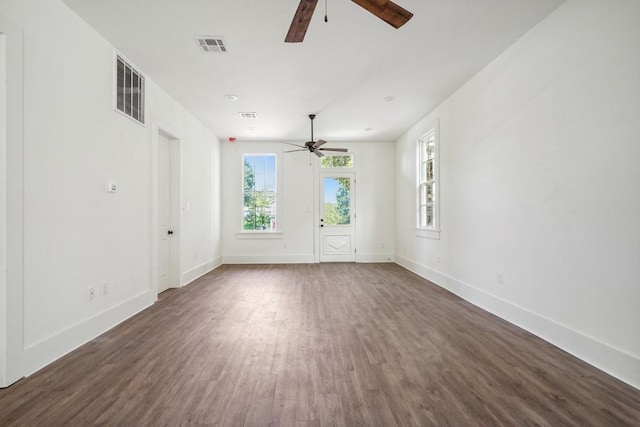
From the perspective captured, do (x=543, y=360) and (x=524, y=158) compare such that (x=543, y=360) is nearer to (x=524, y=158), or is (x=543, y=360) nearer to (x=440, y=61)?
(x=524, y=158)

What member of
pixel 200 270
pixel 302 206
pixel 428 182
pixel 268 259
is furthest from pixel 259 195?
pixel 428 182

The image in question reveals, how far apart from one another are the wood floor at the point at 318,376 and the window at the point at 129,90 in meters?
2.27

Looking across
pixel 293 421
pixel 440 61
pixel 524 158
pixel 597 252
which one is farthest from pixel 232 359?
pixel 440 61

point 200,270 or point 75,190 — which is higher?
point 75,190

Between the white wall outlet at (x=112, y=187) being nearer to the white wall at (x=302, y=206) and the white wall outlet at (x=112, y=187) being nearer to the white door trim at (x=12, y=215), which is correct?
the white door trim at (x=12, y=215)

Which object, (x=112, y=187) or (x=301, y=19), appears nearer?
(x=301, y=19)

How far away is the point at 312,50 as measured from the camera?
342cm

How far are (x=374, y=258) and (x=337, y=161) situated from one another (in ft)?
8.12

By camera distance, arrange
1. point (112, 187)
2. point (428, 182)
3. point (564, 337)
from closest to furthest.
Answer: point (564, 337) < point (112, 187) < point (428, 182)

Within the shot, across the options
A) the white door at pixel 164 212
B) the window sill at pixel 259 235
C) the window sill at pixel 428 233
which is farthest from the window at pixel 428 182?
the white door at pixel 164 212

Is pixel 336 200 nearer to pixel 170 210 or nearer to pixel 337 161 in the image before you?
pixel 337 161

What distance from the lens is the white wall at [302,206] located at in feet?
24.9

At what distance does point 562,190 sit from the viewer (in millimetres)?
2740

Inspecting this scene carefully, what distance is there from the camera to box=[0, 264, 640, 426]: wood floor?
178 centimetres
